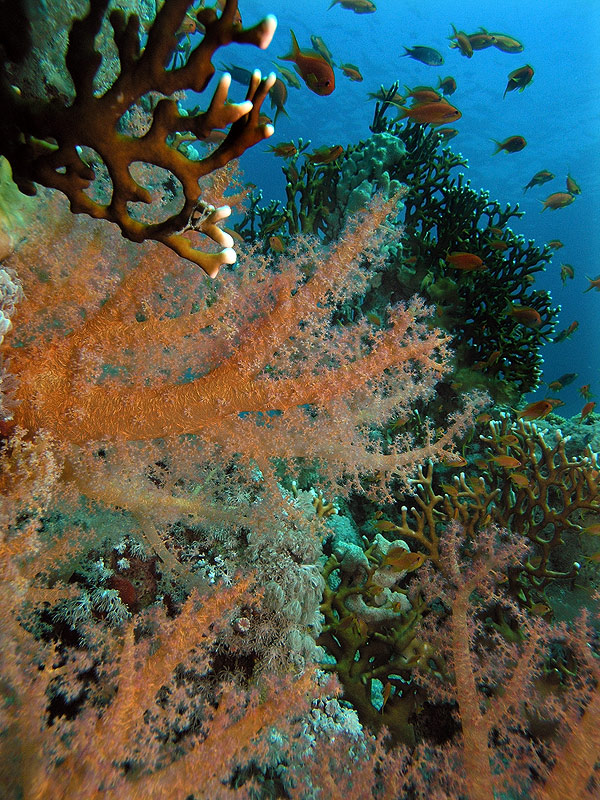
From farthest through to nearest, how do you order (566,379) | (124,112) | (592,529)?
(566,379) < (592,529) < (124,112)

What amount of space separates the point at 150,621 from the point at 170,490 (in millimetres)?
766

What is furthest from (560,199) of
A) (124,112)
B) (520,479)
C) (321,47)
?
(124,112)

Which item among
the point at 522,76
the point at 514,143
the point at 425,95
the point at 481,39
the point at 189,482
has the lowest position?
the point at 189,482

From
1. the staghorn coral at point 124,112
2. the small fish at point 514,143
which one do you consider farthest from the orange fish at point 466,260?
the staghorn coral at point 124,112

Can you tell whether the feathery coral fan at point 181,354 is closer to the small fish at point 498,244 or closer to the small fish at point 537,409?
the small fish at point 537,409

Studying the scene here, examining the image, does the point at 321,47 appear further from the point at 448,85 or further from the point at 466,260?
the point at 466,260

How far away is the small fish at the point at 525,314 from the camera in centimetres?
511

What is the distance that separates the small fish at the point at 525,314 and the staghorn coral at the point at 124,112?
4.98 meters

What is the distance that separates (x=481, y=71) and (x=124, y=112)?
45.2 m

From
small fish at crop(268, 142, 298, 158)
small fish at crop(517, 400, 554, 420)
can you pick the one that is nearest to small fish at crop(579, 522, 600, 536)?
small fish at crop(517, 400, 554, 420)

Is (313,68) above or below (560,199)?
below

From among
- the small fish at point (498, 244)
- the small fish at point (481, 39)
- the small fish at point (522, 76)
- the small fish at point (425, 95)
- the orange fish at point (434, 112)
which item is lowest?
the small fish at point (498, 244)

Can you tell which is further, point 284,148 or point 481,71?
point 481,71

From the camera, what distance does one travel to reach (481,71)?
32906 mm
